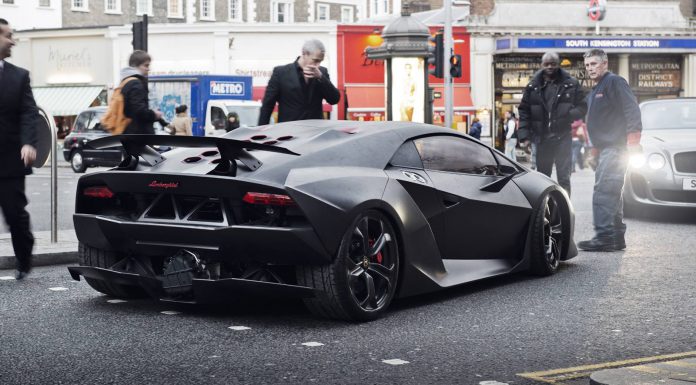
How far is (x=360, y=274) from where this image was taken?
6094mm

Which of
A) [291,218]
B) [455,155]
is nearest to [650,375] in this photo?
[291,218]

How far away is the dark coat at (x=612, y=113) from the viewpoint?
32.5 ft

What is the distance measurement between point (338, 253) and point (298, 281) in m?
0.28

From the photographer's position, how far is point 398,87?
23.6 m

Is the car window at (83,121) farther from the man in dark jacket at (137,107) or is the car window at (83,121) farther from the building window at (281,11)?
the building window at (281,11)

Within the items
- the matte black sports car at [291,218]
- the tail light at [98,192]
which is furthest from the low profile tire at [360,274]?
the tail light at [98,192]

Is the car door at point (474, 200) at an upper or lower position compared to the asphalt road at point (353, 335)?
upper

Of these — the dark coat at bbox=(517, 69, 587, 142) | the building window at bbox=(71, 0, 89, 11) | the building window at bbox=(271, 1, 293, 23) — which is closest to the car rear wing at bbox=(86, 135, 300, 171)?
the dark coat at bbox=(517, 69, 587, 142)

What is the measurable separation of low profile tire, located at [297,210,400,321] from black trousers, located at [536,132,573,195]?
195 inches

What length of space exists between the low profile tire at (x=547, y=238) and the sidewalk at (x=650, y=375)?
3.07m

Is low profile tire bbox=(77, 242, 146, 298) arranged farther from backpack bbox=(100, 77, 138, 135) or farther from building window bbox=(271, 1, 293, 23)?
building window bbox=(271, 1, 293, 23)

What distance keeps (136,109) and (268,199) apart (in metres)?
3.77

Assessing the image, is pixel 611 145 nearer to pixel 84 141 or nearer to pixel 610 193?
pixel 610 193

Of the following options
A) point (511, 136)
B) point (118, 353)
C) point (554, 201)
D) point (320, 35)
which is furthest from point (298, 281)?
point (320, 35)
